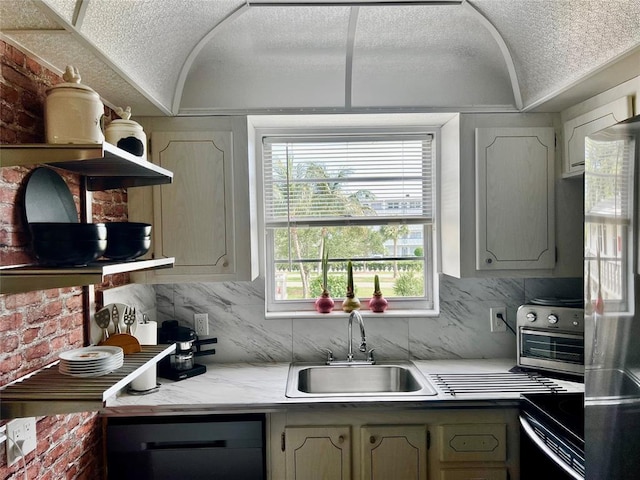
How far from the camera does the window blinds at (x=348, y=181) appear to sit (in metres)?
2.52

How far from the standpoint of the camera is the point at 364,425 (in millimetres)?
1809

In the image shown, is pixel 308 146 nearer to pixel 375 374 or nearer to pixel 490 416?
pixel 375 374

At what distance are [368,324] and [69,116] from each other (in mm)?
1764

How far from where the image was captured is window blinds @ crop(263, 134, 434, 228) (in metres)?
2.52

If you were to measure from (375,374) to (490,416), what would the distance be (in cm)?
64

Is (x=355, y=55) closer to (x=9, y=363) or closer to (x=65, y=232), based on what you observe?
(x=65, y=232)

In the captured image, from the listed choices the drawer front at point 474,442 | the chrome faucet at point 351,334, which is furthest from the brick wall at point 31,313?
the drawer front at point 474,442

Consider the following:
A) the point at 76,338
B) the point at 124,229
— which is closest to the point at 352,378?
the point at 76,338

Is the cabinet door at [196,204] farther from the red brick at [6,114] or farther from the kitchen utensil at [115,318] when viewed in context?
the red brick at [6,114]

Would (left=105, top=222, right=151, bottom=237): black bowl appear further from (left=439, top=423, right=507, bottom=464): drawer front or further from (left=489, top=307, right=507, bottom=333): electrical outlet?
(left=489, top=307, right=507, bottom=333): electrical outlet

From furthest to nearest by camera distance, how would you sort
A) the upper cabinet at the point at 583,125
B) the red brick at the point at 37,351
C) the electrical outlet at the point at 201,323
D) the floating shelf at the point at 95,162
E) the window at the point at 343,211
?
the window at the point at 343,211
the electrical outlet at the point at 201,323
the upper cabinet at the point at 583,125
the red brick at the point at 37,351
the floating shelf at the point at 95,162

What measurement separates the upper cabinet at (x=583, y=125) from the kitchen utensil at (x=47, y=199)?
2.11 m

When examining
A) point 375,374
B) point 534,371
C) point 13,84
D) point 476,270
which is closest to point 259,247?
point 375,374

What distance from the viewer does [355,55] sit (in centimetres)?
208
